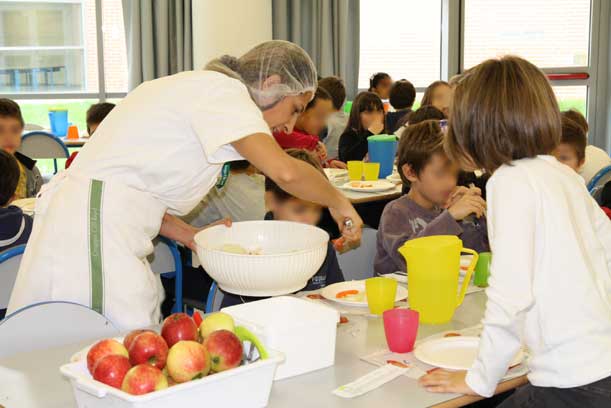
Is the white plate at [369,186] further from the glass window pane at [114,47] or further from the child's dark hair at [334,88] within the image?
the glass window pane at [114,47]

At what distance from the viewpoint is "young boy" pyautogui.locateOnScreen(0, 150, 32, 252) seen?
2814 mm

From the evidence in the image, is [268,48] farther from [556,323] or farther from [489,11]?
[489,11]

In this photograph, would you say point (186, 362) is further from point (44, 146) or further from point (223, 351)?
point (44, 146)

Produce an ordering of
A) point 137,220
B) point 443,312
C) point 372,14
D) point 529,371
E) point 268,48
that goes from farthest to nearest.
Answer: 1. point 372,14
2. point 268,48
3. point 137,220
4. point 443,312
5. point 529,371

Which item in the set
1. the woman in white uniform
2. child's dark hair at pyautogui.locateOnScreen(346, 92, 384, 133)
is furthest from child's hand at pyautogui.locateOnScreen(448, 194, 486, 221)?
child's dark hair at pyautogui.locateOnScreen(346, 92, 384, 133)

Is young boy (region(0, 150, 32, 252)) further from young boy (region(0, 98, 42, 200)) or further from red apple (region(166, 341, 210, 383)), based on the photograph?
red apple (region(166, 341, 210, 383))

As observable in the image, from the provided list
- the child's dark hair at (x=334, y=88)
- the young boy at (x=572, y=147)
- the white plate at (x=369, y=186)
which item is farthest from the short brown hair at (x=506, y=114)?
the child's dark hair at (x=334, y=88)

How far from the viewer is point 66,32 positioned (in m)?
7.34

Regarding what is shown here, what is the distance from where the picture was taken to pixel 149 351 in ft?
4.49

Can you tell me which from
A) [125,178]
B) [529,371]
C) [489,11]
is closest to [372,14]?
[489,11]

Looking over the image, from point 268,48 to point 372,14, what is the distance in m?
6.03

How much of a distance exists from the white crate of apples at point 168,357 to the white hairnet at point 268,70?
924 mm

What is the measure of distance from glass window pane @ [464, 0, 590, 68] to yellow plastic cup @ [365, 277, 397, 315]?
260 inches

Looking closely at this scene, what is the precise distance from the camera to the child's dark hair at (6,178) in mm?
3057
